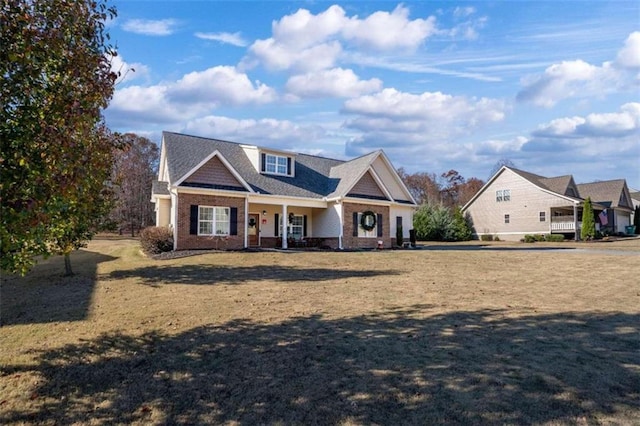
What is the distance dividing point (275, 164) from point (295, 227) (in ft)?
13.5

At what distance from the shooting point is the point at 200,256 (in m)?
17.2

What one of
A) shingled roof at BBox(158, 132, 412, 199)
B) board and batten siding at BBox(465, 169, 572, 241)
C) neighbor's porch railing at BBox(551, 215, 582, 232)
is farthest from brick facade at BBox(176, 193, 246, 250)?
neighbor's porch railing at BBox(551, 215, 582, 232)

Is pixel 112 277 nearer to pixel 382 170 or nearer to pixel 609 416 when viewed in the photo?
pixel 609 416

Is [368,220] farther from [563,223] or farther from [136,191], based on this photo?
[136,191]

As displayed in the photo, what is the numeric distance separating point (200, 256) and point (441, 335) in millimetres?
13062

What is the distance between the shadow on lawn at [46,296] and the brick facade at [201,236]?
170 inches

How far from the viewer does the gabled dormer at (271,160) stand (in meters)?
24.3

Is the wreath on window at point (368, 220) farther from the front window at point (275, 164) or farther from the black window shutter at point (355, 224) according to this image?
the front window at point (275, 164)

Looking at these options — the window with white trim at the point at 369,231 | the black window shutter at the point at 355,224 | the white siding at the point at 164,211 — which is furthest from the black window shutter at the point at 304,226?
the white siding at the point at 164,211

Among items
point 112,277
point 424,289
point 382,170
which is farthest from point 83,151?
point 382,170

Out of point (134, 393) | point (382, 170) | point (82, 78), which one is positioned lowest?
point (134, 393)

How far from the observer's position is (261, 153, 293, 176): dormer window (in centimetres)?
2452

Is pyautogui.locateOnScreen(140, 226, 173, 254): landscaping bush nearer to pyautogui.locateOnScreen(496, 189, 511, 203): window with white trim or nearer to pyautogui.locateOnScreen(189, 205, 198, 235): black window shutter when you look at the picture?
pyautogui.locateOnScreen(189, 205, 198, 235): black window shutter

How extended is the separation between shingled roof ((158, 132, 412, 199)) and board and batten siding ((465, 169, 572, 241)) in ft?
74.4
